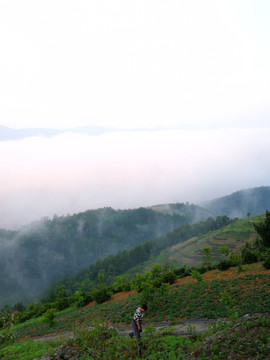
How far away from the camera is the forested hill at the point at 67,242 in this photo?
123 meters

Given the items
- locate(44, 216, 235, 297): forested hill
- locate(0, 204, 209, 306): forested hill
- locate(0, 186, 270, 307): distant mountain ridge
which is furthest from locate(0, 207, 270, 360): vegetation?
locate(0, 204, 209, 306): forested hill

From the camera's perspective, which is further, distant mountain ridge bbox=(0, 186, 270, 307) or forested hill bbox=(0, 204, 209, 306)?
forested hill bbox=(0, 204, 209, 306)

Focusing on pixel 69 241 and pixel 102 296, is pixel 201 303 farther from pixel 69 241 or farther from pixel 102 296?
pixel 69 241

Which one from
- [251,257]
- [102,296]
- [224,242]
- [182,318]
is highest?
[251,257]

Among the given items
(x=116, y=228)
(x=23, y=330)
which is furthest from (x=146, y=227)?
(x=23, y=330)

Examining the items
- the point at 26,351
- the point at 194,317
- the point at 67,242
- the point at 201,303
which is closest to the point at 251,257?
the point at 201,303

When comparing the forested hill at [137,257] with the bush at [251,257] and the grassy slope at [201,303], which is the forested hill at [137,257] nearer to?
the bush at [251,257]

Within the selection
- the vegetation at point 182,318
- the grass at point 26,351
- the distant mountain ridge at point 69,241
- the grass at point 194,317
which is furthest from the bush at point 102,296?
the distant mountain ridge at point 69,241

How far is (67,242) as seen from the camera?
5866 inches

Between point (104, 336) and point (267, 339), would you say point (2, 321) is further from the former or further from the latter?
point (267, 339)

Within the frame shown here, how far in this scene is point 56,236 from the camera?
152000 millimetres

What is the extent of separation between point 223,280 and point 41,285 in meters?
125

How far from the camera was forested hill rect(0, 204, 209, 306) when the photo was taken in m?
123

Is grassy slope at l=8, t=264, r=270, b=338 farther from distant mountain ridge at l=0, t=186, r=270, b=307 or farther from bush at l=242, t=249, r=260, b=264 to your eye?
distant mountain ridge at l=0, t=186, r=270, b=307
